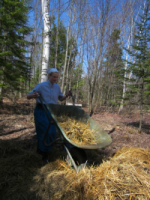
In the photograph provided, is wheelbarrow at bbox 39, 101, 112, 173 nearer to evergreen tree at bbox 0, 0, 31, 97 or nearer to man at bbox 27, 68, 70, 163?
man at bbox 27, 68, 70, 163

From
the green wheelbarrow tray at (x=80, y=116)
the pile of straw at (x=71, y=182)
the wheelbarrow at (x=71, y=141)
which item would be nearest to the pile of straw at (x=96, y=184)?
the pile of straw at (x=71, y=182)

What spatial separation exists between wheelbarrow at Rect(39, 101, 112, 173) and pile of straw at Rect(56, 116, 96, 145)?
0.31 ft

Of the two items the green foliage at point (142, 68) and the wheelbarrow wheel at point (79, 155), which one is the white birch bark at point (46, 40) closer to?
the wheelbarrow wheel at point (79, 155)

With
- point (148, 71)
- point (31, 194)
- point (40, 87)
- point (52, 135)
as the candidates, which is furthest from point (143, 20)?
point (31, 194)

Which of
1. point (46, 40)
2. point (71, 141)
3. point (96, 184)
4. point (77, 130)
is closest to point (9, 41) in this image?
point (46, 40)

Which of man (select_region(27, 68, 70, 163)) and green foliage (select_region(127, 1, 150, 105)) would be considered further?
green foliage (select_region(127, 1, 150, 105))

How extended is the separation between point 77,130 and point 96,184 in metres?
0.97

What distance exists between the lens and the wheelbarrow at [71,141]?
2.19 metres

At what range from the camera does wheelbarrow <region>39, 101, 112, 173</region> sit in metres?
2.19

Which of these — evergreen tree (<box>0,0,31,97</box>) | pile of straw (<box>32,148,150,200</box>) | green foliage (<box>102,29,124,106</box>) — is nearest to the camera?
pile of straw (<box>32,148,150,200</box>)

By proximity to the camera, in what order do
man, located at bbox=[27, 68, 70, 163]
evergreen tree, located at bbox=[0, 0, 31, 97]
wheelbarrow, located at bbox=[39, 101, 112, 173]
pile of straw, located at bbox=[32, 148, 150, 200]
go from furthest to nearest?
evergreen tree, located at bbox=[0, 0, 31, 97], man, located at bbox=[27, 68, 70, 163], wheelbarrow, located at bbox=[39, 101, 112, 173], pile of straw, located at bbox=[32, 148, 150, 200]

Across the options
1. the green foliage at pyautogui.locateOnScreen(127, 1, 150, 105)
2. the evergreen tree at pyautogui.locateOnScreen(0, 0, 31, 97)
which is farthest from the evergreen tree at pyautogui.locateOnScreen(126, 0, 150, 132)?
the evergreen tree at pyautogui.locateOnScreen(0, 0, 31, 97)

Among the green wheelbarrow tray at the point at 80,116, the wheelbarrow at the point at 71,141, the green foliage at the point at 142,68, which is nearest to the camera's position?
the wheelbarrow at the point at 71,141

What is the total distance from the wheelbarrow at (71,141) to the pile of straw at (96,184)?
8.5 inches
